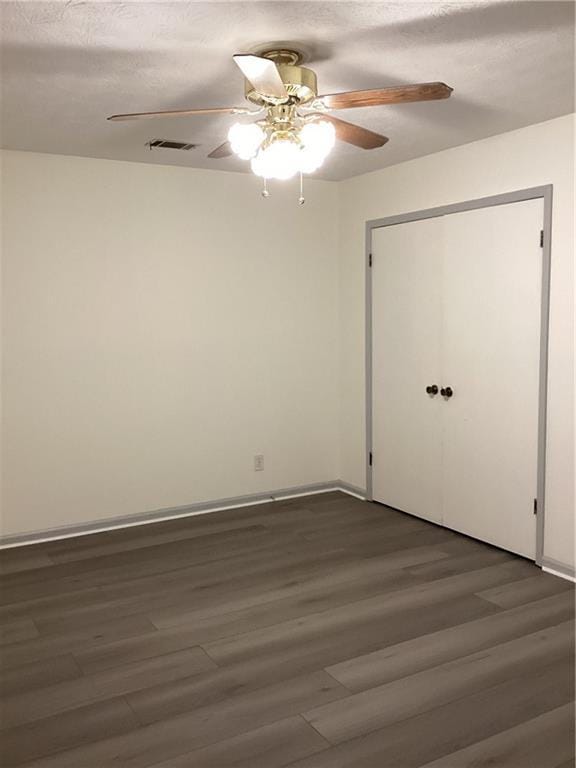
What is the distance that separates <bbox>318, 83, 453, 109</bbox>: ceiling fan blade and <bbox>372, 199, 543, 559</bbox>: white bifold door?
1.61m

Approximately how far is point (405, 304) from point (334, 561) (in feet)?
6.00

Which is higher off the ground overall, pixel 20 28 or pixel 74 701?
pixel 20 28

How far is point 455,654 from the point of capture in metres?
2.96

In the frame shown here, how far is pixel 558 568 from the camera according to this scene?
3.79m

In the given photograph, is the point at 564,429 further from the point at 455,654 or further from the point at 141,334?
the point at 141,334

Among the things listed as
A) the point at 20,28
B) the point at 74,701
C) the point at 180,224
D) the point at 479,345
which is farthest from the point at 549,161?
the point at 74,701

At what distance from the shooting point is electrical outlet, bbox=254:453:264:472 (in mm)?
5164

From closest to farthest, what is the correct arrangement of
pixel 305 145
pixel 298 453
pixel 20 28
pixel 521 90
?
pixel 20 28, pixel 305 145, pixel 521 90, pixel 298 453

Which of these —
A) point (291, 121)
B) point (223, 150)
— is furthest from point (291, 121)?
point (223, 150)

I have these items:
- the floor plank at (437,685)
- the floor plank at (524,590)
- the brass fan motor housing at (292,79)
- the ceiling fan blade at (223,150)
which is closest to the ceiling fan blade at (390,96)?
the brass fan motor housing at (292,79)

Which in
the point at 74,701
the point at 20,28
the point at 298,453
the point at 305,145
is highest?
the point at 20,28

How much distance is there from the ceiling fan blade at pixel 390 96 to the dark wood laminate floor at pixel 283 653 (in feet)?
7.24

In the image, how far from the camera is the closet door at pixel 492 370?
3.91 metres

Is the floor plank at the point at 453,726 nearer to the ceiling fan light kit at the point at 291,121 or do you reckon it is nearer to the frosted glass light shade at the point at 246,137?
the ceiling fan light kit at the point at 291,121
